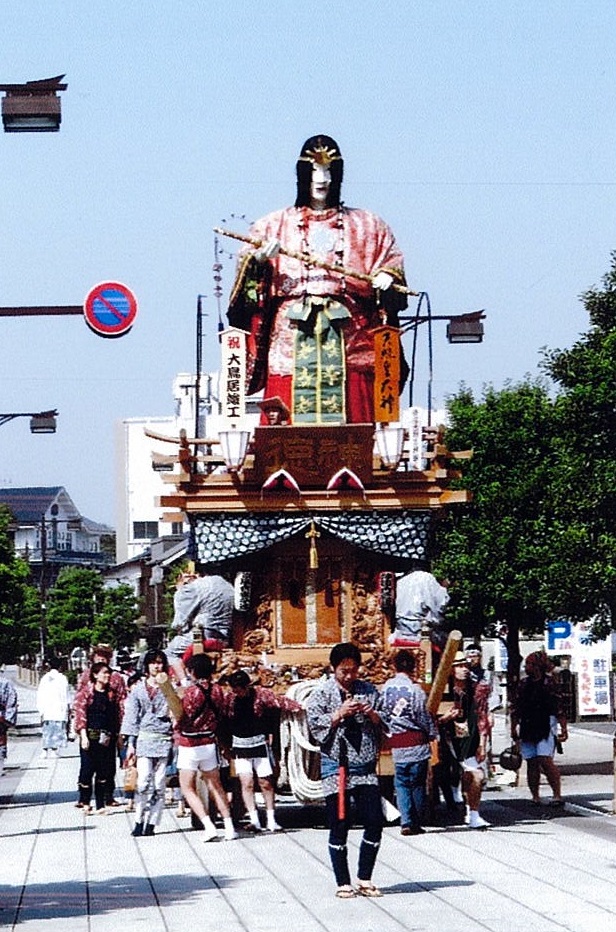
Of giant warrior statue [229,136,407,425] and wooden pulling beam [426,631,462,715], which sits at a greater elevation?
Answer: giant warrior statue [229,136,407,425]

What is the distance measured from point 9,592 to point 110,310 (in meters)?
30.0

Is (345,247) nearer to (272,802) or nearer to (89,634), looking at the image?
(272,802)

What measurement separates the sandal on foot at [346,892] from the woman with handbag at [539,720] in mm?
7687

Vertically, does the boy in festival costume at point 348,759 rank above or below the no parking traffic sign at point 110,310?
below

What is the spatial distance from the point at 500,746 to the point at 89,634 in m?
44.4

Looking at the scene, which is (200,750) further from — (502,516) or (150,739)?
(502,516)

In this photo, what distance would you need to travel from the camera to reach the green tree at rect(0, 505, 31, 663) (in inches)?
1921

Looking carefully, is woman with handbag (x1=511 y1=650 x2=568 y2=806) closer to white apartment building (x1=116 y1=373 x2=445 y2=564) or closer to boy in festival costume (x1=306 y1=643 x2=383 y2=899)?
boy in festival costume (x1=306 y1=643 x2=383 y2=899)

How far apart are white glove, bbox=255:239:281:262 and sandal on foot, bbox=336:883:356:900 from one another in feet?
32.9

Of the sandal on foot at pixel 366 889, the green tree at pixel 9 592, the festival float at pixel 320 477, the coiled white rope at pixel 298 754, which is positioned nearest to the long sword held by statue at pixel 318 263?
the festival float at pixel 320 477

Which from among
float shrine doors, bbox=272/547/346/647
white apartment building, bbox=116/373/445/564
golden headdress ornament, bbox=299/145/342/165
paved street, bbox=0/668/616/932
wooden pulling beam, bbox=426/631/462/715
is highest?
white apartment building, bbox=116/373/445/564

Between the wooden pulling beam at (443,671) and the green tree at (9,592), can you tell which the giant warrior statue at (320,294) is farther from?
the green tree at (9,592)

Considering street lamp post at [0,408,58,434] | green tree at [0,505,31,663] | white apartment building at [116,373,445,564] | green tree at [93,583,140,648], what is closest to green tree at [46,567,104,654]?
green tree at [93,583,140,648]

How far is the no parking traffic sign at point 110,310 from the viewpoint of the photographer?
19.9m
